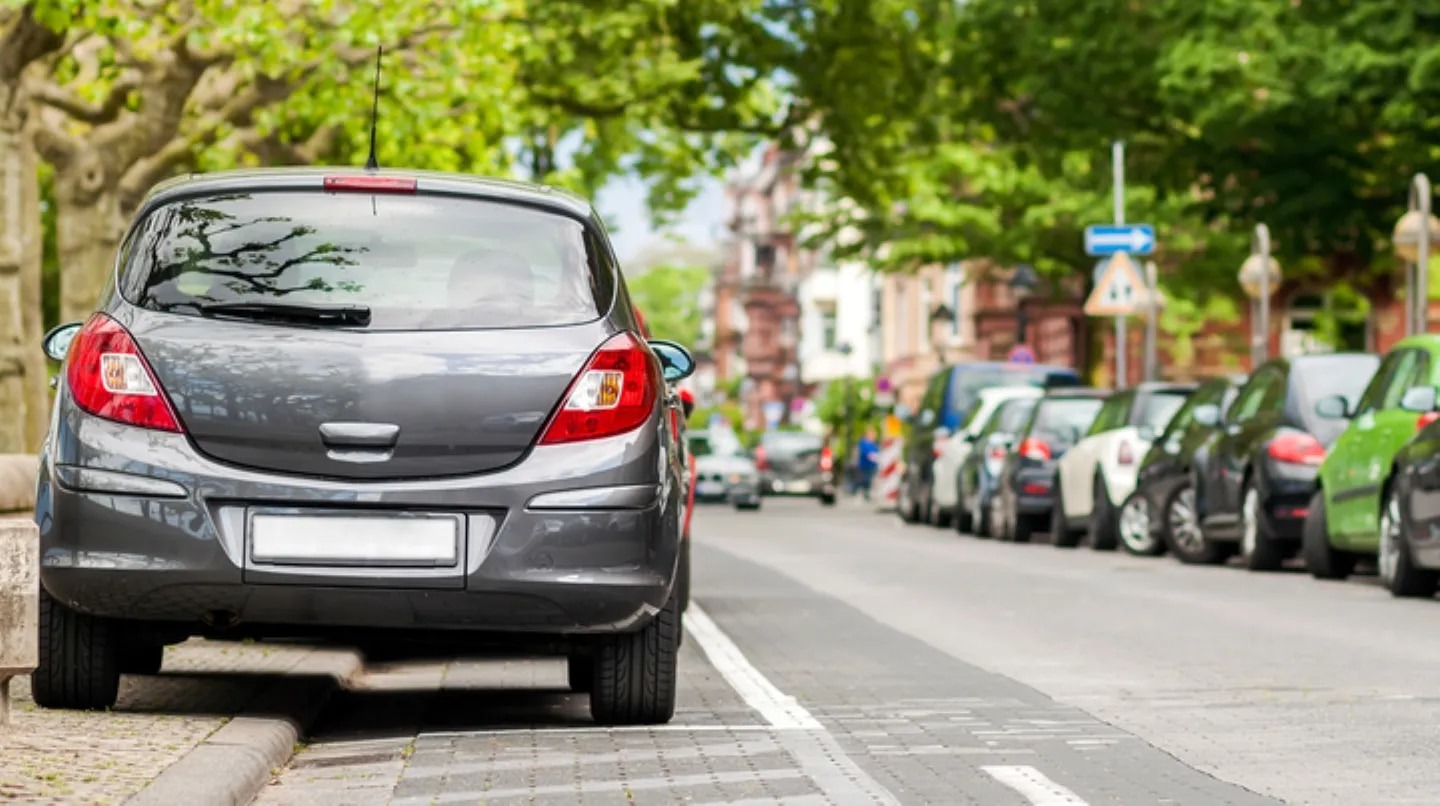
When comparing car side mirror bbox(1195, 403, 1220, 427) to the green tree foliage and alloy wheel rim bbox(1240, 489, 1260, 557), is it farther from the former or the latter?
the green tree foliage

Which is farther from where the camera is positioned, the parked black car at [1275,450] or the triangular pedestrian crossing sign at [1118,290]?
the triangular pedestrian crossing sign at [1118,290]

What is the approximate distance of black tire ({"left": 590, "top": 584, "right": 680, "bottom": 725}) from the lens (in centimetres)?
1016

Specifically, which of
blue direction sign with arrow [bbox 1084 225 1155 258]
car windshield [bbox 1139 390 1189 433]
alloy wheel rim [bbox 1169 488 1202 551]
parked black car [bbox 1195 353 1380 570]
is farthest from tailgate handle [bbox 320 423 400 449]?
blue direction sign with arrow [bbox 1084 225 1155 258]

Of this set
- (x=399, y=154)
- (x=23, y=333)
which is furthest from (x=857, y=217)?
(x=23, y=333)

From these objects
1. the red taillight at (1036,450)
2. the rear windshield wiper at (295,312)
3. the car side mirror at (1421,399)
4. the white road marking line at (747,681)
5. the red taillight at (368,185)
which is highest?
the red taillight at (368,185)

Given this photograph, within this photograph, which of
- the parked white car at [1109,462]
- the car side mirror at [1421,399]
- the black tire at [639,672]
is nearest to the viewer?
the black tire at [639,672]

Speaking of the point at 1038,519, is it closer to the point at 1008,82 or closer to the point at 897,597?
the point at 1008,82

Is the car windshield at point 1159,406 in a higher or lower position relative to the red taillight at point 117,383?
lower

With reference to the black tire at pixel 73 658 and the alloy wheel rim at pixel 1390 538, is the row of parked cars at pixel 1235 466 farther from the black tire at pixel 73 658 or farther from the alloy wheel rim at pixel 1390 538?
the black tire at pixel 73 658

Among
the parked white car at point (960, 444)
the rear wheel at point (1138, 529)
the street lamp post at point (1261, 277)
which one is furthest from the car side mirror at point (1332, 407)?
the parked white car at point (960, 444)

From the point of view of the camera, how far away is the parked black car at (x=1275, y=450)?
2188cm

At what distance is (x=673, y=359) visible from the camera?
35.9ft

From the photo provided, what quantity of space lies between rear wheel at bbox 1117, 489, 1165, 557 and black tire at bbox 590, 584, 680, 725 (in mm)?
16301

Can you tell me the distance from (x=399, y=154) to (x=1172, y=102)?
28.4 feet
